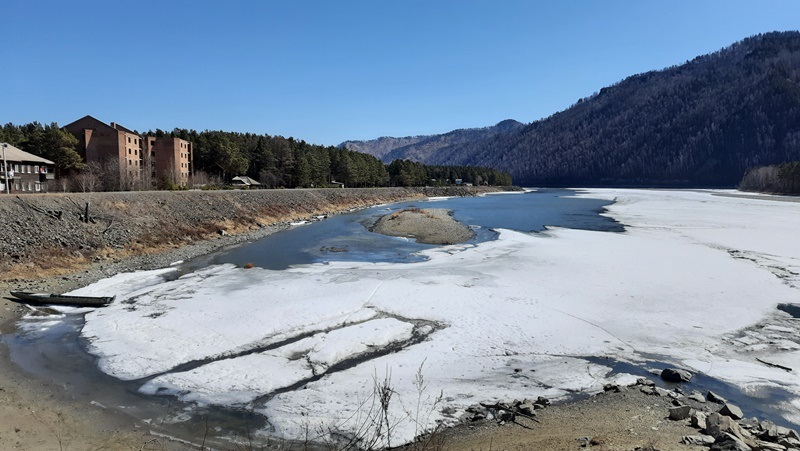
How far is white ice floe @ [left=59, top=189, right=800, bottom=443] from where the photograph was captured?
418 inches

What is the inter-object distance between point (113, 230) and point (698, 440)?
34.0 metres

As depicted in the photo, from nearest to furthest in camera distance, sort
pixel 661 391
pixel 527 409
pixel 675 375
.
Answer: pixel 527 409 < pixel 661 391 < pixel 675 375

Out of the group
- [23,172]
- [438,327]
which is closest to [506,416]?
[438,327]

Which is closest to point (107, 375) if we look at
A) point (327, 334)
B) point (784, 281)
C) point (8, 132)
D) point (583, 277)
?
point (327, 334)

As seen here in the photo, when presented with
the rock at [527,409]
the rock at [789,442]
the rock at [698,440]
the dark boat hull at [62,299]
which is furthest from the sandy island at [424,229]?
the rock at [789,442]

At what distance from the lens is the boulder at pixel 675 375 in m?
10.8

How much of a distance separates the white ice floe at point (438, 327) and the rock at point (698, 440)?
2838 mm

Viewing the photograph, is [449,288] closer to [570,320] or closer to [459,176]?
[570,320]

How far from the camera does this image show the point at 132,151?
66.4 meters

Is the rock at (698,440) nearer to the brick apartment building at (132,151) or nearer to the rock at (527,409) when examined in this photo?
the rock at (527,409)

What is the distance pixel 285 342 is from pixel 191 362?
2593 millimetres

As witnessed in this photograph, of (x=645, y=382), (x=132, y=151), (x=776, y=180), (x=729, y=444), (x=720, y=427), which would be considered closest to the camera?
(x=729, y=444)

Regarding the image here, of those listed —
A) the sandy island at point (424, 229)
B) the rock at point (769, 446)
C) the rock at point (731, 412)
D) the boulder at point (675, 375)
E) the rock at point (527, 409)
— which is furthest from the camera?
the sandy island at point (424, 229)

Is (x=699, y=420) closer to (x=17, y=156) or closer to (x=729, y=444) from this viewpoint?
(x=729, y=444)
